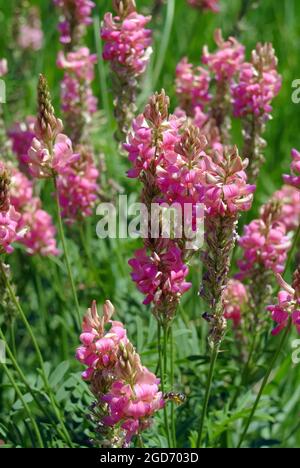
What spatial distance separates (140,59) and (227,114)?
473 millimetres

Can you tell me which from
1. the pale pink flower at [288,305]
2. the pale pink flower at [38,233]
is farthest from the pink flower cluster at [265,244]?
the pale pink flower at [38,233]

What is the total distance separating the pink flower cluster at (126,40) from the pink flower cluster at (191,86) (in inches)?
14.1

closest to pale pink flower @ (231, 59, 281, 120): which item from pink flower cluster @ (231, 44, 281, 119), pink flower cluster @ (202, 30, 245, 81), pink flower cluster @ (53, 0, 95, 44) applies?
pink flower cluster @ (231, 44, 281, 119)

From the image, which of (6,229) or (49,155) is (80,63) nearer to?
(49,155)

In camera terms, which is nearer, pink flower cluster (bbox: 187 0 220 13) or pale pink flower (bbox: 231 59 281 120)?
pale pink flower (bbox: 231 59 281 120)

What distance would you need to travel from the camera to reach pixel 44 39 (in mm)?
4121

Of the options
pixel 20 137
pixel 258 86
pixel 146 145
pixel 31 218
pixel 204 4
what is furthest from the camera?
pixel 204 4

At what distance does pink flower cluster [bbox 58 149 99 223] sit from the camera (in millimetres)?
2465

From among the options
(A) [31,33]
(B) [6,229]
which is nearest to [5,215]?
(B) [6,229]

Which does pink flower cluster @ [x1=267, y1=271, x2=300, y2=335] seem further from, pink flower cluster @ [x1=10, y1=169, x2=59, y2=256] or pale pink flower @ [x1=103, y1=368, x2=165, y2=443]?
pink flower cluster @ [x1=10, y1=169, x2=59, y2=256]

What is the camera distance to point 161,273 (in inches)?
63.9

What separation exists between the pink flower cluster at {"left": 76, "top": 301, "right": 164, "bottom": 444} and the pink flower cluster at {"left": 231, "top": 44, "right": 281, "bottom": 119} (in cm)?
92

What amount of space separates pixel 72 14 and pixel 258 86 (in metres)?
0.79

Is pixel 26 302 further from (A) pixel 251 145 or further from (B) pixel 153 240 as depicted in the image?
(B) pixel 153 240
